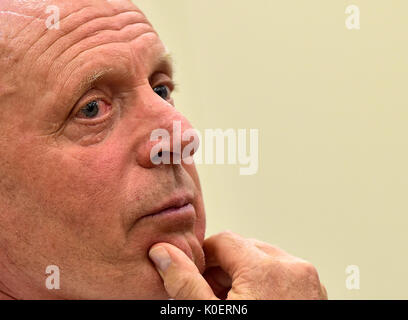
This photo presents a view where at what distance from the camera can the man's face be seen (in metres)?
1.41

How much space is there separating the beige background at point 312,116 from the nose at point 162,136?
3.34 ft

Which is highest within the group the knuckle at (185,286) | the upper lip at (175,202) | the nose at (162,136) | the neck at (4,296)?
the nose at (162,136)

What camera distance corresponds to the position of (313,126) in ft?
7.98

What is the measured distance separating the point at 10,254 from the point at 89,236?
0.70 ft

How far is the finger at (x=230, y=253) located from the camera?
152 cm

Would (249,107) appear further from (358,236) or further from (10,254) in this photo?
(10,254)

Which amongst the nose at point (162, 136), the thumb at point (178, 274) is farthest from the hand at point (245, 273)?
the nose at point (162, 136)

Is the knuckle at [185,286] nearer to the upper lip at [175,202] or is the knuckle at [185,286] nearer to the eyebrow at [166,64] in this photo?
the upper lip at [175,202]

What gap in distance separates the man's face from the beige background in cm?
107

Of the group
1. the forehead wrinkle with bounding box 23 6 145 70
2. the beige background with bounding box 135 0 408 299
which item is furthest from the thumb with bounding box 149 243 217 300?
the beige background with bounding box 135 0 408 299
